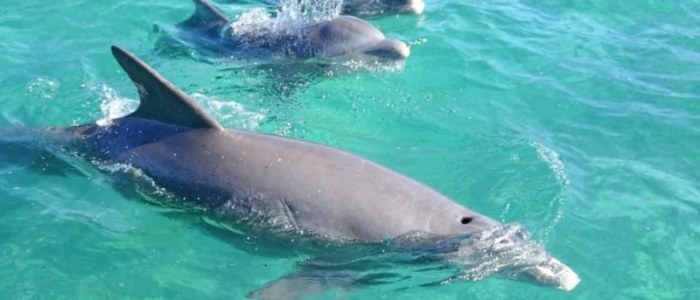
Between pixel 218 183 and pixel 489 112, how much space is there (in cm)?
533

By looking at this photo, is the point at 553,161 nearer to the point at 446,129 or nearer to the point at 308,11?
the point at 446,129

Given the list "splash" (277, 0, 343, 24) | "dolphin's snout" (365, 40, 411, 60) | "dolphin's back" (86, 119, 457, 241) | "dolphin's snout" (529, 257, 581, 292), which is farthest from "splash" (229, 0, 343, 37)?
"dolphin's snout" (529, 257, 581, 292)

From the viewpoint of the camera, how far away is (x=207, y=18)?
12922mm

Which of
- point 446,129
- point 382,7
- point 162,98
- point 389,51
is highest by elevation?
point 162,98

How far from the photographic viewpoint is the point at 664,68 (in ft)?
44.5

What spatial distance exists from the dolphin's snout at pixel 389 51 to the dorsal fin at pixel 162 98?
15.7 ft

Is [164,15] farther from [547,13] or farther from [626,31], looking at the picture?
[626,31]

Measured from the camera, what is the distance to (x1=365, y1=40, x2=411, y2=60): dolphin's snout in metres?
11.9

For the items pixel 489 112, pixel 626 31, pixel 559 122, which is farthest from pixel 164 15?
pixel 626 31

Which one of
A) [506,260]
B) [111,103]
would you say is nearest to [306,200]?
[506,260]

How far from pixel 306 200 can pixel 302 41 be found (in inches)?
211

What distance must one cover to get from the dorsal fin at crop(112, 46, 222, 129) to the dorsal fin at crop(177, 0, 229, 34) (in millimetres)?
5093

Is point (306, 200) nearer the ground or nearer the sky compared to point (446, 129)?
nearer the sky

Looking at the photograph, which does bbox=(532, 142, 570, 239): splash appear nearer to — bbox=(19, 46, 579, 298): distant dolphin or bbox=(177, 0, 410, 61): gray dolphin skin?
bbox=(19, 46, 579, 298): distant dolphin
